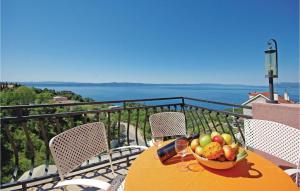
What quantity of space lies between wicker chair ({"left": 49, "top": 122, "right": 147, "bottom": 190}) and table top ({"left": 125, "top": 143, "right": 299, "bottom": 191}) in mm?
297

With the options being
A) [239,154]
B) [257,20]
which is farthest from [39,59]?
[239,154]


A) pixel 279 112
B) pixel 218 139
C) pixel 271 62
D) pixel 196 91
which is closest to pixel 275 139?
pixel 279 112

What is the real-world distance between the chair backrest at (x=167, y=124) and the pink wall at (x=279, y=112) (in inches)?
42.6

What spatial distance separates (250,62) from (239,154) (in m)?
24.6

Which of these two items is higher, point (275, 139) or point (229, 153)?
point (229, 153)

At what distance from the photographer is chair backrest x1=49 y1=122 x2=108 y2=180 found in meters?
1.60

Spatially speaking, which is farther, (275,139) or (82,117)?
(82,117)

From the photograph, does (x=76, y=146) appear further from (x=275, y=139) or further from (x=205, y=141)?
(x=275, y=139)

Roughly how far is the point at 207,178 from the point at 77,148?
4.04ft

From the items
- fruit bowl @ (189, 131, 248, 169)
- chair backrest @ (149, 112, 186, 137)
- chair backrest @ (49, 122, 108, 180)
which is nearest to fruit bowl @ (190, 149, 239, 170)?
fruit bowl @ (189, 131, 248, 169)

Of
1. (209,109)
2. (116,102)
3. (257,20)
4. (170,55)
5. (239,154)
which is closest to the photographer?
(239,154)

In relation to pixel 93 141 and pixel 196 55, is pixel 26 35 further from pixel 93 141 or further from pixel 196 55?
pixel 196 55

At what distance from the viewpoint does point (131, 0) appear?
25.5 feet

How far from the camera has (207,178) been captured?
111cm
